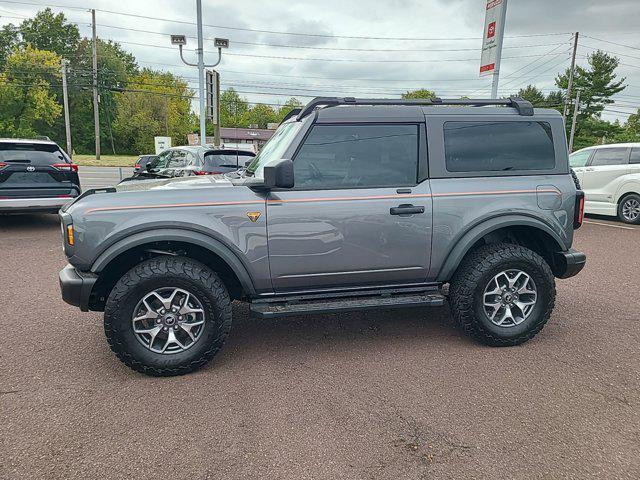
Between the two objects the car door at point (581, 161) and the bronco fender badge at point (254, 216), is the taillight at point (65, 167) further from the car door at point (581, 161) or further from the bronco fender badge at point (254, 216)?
the car door at point (581, 161)

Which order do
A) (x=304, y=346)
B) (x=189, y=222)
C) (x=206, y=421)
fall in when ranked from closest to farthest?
(x=206, y=421) < (x=189, y=222) < (x=304, y=346)

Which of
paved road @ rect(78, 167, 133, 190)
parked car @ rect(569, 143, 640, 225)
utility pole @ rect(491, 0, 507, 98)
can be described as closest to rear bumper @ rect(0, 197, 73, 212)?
paved road @ rect(78, 167, 133, 190)

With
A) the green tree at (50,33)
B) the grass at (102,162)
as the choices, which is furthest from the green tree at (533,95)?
the green tree at (50,33)

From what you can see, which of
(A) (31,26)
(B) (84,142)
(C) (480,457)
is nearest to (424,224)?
(C) (480,457)

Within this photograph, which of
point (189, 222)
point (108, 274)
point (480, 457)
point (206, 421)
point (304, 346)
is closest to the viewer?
point (480, 457)

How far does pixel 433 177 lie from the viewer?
3.78 metres

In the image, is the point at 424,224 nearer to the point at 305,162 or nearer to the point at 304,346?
the point at 305,162

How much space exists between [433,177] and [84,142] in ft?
241

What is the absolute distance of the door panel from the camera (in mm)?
3484

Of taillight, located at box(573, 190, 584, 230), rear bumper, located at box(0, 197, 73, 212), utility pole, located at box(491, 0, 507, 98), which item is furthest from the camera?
utility pole, located at box(491, 0, 507, 98)

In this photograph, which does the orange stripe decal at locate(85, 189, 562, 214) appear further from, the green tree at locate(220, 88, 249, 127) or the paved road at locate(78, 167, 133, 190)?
the green tree at locate(220, 88, 249, 127)

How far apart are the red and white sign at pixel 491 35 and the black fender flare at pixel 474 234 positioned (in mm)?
9123

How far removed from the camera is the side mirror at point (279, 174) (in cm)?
329

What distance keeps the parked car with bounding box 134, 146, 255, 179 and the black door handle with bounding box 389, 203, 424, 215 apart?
5.17 m
